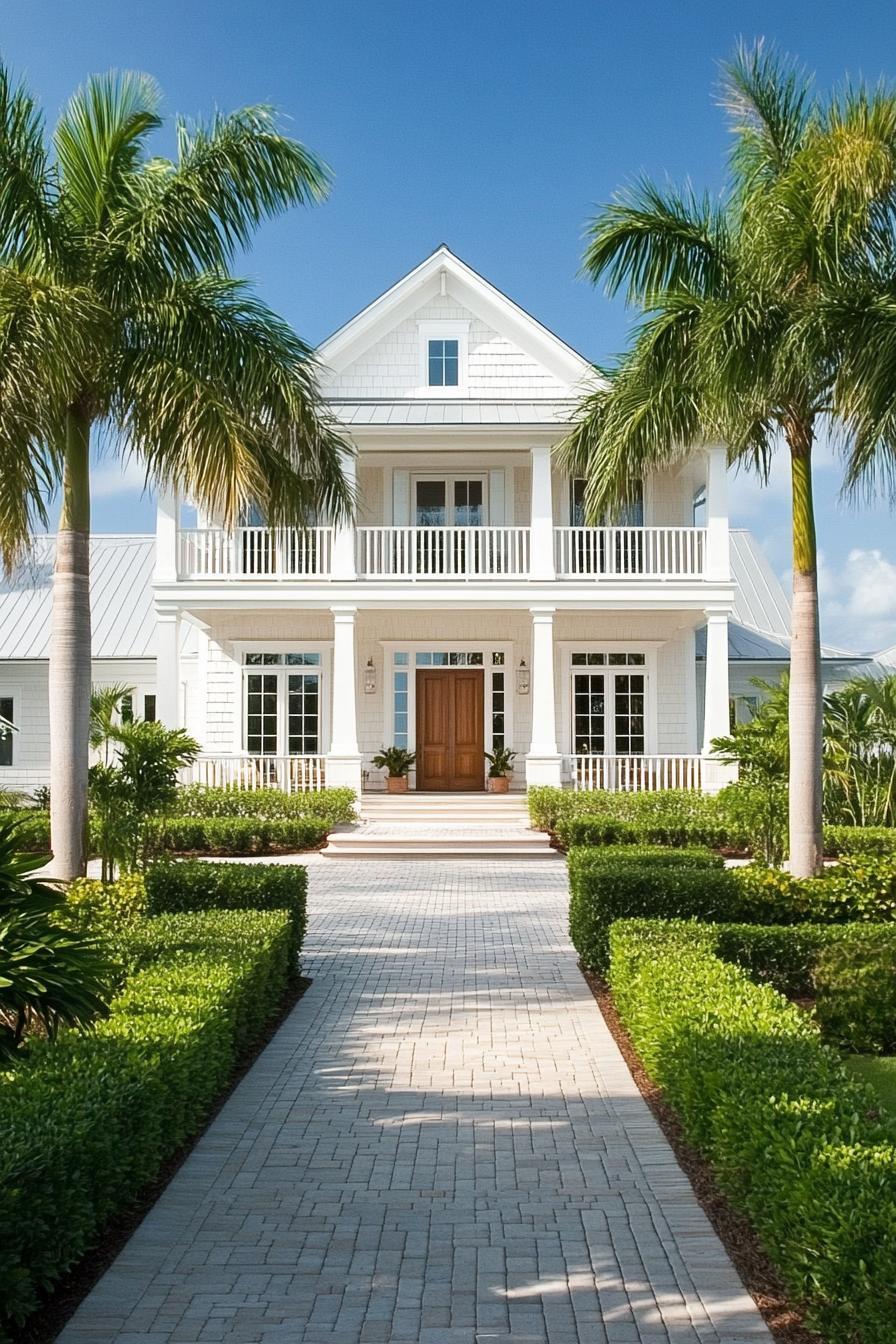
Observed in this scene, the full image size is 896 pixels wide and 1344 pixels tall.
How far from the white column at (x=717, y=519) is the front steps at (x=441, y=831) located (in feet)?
17.6

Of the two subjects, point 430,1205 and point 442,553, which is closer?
point 430,1205

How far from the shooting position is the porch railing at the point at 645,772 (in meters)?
21.2

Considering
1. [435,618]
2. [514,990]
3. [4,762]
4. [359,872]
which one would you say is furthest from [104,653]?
[514,990]

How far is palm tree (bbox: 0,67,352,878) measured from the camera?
1012cm

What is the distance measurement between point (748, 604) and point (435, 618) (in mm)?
9000

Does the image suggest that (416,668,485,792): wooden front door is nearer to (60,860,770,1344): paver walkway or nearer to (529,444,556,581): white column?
(529,444,556,581): white column

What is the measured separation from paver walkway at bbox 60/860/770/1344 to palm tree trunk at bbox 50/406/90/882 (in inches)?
113

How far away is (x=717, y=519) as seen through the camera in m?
21.7

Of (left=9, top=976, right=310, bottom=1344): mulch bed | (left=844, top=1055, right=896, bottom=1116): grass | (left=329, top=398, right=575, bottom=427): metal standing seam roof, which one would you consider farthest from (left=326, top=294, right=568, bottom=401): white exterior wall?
(left=9, top=976, right=310, bottom=1344): mulch bed

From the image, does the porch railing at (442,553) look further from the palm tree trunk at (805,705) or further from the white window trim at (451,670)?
the palm tree trunk at (805,705)

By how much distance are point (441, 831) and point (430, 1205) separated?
1418 cm

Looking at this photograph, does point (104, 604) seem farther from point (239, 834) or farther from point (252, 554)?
point (239, 834)

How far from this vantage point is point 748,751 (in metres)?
13.3

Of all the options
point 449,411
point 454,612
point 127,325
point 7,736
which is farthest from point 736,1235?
point 7,736
